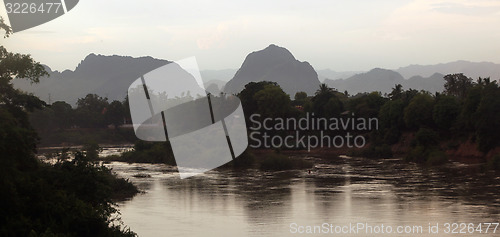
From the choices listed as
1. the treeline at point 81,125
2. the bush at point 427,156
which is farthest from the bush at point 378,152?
the treeline at point 81,125

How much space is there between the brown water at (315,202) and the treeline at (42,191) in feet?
25.2

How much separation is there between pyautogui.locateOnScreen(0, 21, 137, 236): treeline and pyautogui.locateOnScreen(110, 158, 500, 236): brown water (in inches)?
302

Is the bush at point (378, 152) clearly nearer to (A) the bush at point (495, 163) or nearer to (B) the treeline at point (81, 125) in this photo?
(A) the bush at point (495, 163)

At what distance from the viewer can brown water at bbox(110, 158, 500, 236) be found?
3369 cm

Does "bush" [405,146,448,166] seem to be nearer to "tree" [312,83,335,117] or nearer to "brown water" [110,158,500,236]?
"brown water" [110,158,500,236]

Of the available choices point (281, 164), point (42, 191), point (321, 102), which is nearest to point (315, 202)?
point (42, 191)

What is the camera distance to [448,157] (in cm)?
7256

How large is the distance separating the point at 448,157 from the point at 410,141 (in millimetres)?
9060

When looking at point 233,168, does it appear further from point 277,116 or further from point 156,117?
point 156,117

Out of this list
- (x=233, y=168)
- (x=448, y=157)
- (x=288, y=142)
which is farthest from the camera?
(x=288, y=142)

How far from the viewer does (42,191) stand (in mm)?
22172

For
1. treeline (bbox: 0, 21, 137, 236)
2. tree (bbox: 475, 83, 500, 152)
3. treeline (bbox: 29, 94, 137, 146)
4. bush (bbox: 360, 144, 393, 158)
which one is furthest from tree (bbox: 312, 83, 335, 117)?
treeline (bbox: 0, 21, 137, 236)

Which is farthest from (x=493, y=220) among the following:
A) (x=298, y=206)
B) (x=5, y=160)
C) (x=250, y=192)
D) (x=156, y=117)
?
(x=156, y=117)

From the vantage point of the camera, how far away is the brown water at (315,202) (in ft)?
111
